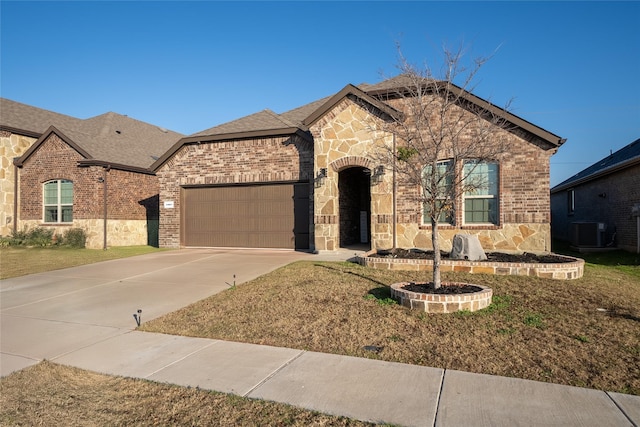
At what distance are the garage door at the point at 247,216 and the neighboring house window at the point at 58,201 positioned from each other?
6406 millimetres

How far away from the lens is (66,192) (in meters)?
18.7

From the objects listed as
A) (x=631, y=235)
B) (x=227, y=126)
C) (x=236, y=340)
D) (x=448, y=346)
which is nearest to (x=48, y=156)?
(x=227, y=126)

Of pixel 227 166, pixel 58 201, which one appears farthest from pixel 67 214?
pixel 227 166

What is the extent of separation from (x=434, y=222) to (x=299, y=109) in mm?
12454

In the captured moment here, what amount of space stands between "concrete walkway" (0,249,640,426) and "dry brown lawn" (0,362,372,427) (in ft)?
0.58

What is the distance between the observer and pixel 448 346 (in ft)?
15.6

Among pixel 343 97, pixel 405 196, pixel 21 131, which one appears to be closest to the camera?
pixel 405 196

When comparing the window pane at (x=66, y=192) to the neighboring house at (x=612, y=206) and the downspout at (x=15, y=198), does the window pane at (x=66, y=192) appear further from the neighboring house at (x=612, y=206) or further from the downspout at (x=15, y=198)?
the neighboring house at (x=612, y=206)

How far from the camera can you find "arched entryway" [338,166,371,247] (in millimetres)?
15008

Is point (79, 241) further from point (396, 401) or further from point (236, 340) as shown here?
point (396, 401)

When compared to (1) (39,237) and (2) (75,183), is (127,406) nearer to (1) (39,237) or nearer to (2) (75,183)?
(2) (75,183)

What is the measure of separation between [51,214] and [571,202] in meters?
26.9

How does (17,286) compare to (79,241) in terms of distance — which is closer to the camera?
(17,286)

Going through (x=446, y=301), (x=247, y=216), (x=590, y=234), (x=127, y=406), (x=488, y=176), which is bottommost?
(x=127, y=406)
